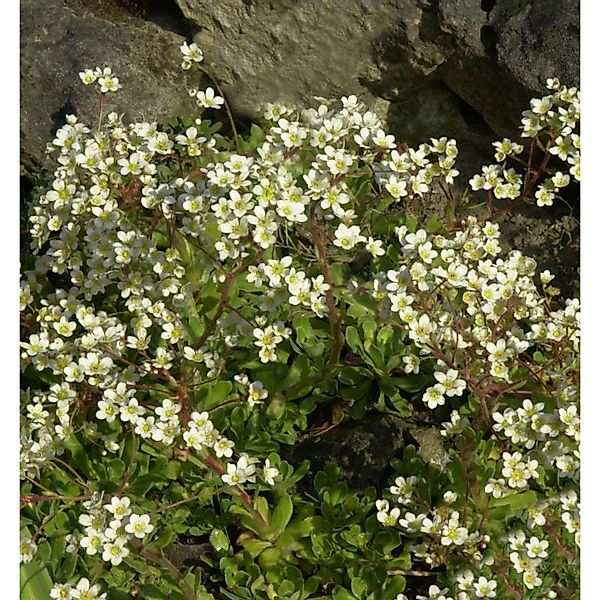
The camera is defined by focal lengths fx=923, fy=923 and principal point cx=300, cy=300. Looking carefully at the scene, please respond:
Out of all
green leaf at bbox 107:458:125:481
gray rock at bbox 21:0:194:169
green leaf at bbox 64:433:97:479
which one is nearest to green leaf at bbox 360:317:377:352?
green leaf at bbox 107:458:125:481

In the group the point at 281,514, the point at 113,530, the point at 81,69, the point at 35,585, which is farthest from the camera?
the point at 81,69

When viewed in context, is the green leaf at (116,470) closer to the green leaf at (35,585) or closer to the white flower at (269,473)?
the green leaf at (35,585)

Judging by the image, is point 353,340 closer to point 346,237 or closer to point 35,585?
point 346,237

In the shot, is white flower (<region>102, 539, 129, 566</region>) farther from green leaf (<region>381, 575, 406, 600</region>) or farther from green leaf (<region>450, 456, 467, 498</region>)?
green leaf (<region>450, 456, 467, 498</region>)

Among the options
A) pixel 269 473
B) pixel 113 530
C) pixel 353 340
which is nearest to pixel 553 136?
pixel 353 340

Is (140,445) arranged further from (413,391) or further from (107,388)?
(413,391)

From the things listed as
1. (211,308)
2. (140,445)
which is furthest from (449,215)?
(140,445)

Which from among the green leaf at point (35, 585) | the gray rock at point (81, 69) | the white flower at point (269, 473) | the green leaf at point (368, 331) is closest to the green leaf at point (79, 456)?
the green leaf at point (35, 585)
